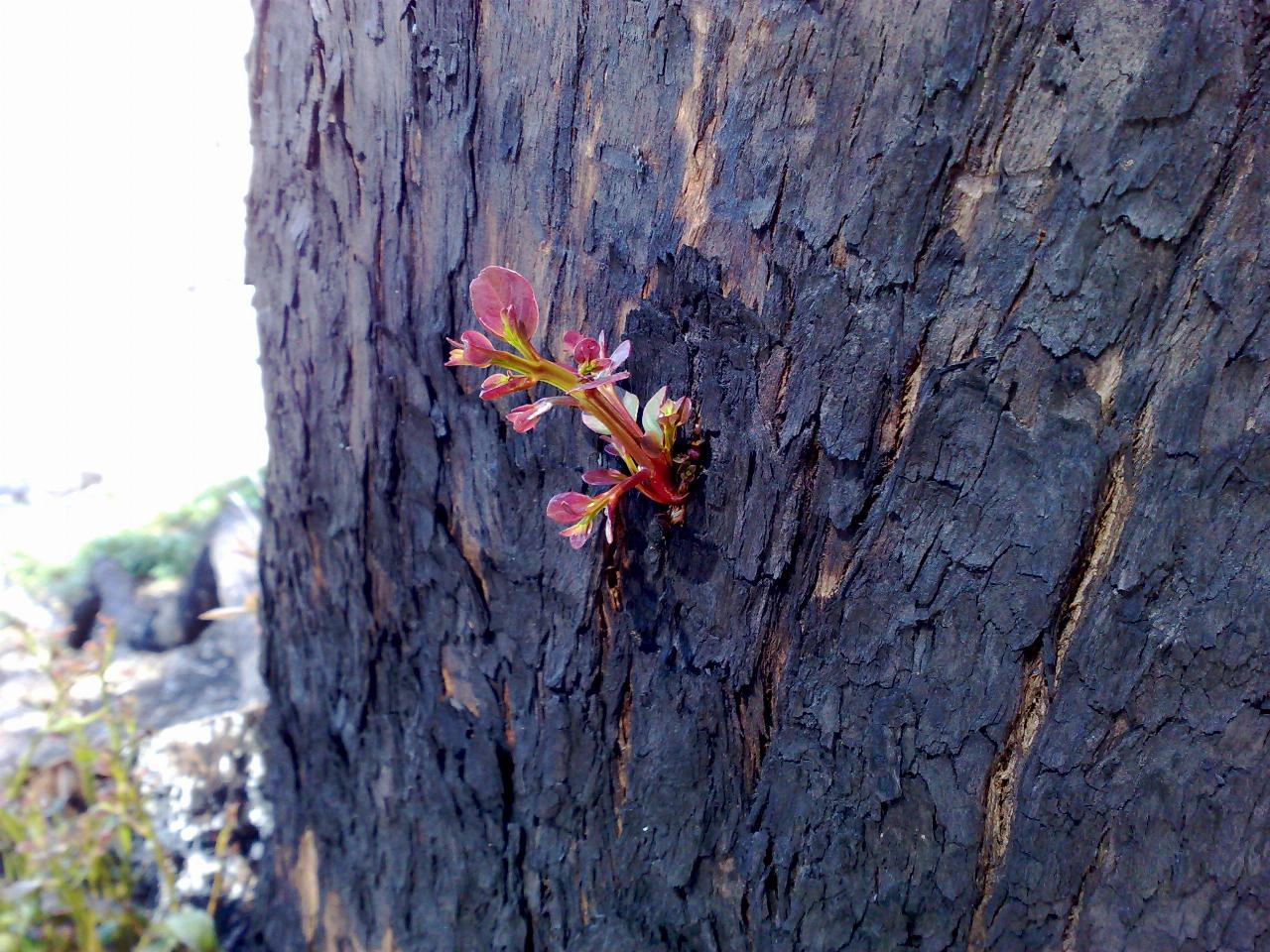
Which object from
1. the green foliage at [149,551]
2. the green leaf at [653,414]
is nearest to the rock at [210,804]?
the green foliage at [149,551]

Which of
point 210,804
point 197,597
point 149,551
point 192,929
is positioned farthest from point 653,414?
Answer: point 149,551

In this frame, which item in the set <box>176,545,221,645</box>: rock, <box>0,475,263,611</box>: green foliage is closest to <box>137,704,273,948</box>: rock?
<box>176,545,221,645</box>: rock

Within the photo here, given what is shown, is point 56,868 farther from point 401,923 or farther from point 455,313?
point 455,313

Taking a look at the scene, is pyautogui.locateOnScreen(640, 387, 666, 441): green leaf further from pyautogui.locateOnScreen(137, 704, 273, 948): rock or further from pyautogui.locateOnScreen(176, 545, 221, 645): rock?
pyautogui.locateOnScreen(176, 545, 221, 645): rock

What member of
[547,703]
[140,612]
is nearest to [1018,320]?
[547,703]

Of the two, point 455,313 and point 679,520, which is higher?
point 455,313

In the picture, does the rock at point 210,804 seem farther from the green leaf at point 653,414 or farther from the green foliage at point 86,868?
the green leaf at point 653,414

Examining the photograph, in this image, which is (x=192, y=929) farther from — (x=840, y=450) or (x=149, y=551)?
(x=149, y=551)
